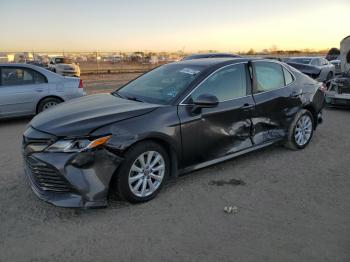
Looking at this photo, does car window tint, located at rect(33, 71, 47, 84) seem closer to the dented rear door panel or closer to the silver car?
the silver car

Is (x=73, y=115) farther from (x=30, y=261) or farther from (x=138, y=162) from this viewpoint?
(x=30, y=261)

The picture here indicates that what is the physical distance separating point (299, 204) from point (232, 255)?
1.35 m

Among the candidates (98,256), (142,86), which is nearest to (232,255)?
(98,256)

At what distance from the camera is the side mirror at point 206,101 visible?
436 cm

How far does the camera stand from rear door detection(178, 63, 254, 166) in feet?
14.7

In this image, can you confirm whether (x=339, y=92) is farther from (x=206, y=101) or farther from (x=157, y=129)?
(x=157, y=129)

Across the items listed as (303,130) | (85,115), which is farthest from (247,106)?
(85,115)

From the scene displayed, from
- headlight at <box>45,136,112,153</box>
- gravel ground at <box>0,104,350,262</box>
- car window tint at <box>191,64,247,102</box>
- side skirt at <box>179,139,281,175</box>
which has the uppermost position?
car window tint at <box>191,64,247,102</box>

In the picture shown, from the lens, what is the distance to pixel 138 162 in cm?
405

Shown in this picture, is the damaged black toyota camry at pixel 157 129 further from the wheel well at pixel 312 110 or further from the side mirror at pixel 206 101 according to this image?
the wheel well at pixel 312 110

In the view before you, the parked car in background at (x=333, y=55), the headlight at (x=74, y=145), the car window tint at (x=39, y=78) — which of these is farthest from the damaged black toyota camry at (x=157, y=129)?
the parked car in background at (x=333, y=55)

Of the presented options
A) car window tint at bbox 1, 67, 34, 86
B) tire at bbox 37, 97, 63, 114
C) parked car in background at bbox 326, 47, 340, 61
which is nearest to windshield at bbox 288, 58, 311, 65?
parked car in background at bbox 326, 47, 340, 61

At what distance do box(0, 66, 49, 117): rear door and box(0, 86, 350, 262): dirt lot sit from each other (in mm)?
3454

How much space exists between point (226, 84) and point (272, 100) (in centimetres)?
97
